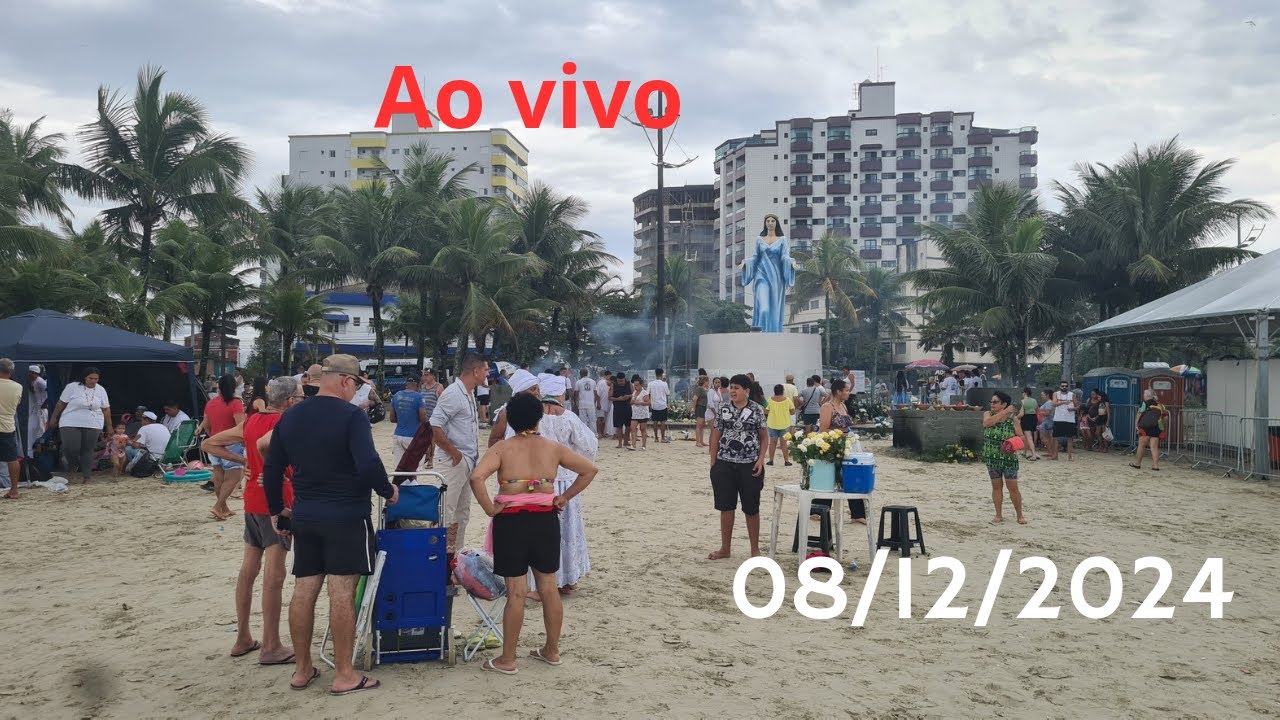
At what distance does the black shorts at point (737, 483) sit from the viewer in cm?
764

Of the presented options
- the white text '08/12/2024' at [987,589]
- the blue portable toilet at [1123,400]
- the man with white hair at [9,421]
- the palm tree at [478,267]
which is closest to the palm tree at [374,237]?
the palm tree at [478,267]

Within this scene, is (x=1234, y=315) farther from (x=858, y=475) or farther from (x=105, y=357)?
(x=105, y=357)

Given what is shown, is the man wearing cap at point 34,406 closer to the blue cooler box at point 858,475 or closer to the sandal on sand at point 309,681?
the sandal on sand at point 309,681

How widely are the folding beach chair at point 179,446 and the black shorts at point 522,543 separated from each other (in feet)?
36.7

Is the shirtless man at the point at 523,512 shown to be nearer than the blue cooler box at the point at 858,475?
Yes

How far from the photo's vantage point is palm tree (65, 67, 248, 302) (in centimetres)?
2342

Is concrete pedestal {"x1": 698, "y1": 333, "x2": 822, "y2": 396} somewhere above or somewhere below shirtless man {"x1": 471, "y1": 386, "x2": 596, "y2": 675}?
above

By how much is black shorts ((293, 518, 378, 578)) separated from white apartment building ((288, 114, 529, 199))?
7827 centimetres

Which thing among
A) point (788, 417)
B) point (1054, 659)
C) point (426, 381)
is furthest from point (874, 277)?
point (1054, 659)

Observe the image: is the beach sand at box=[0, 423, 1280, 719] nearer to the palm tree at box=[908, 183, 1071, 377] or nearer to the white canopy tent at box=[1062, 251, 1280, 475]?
the white canopy tent at box=[1062, 251, 1280, 475]

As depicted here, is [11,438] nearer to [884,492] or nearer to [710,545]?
[710,545]

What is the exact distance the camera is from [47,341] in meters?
13.1

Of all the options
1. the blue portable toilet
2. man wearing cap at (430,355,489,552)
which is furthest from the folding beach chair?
the blue portable toilet

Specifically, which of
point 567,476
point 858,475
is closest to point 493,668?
point 567,476
